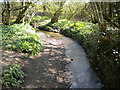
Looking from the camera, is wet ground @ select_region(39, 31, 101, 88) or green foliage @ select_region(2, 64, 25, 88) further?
wet ground @ select_region(39, 31, 101, 88)

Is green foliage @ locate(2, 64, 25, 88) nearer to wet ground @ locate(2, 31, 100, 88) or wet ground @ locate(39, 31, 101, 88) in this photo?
wet ground @ locate(2, 31, 100, 88)

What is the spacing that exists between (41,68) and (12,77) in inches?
75.0

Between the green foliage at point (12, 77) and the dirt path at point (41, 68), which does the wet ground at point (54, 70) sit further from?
the green foliage at point (12, 77)

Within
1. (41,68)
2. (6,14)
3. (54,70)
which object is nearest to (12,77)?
(41,68)

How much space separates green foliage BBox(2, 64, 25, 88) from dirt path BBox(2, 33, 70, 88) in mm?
269

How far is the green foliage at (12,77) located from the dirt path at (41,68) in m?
0.27

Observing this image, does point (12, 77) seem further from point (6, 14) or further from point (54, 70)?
point (6, 14)

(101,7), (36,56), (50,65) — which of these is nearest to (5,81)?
(50,65)

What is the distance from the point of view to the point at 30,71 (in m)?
6.28

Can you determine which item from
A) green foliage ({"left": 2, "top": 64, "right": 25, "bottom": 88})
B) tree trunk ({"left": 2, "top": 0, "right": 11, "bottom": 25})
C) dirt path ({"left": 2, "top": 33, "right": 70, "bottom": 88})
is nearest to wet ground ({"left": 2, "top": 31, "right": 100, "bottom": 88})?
dirt path ({"left": 2, "top": 33, "right": 70, "bottom": 88})

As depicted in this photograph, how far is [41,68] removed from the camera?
6777 mm

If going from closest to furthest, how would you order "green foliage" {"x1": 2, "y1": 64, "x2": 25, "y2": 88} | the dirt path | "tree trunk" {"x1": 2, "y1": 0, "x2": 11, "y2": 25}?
1. "green foliage" {"x1": 2, "y1": 64, "x2": 25, "y2": 88}
2. the dirt path
3. "tree trunk" {"x1": 2, "y1": 0, "x2": 11, "y2": 25}

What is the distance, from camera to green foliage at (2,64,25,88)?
478 cm

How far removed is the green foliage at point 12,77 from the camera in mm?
4777
